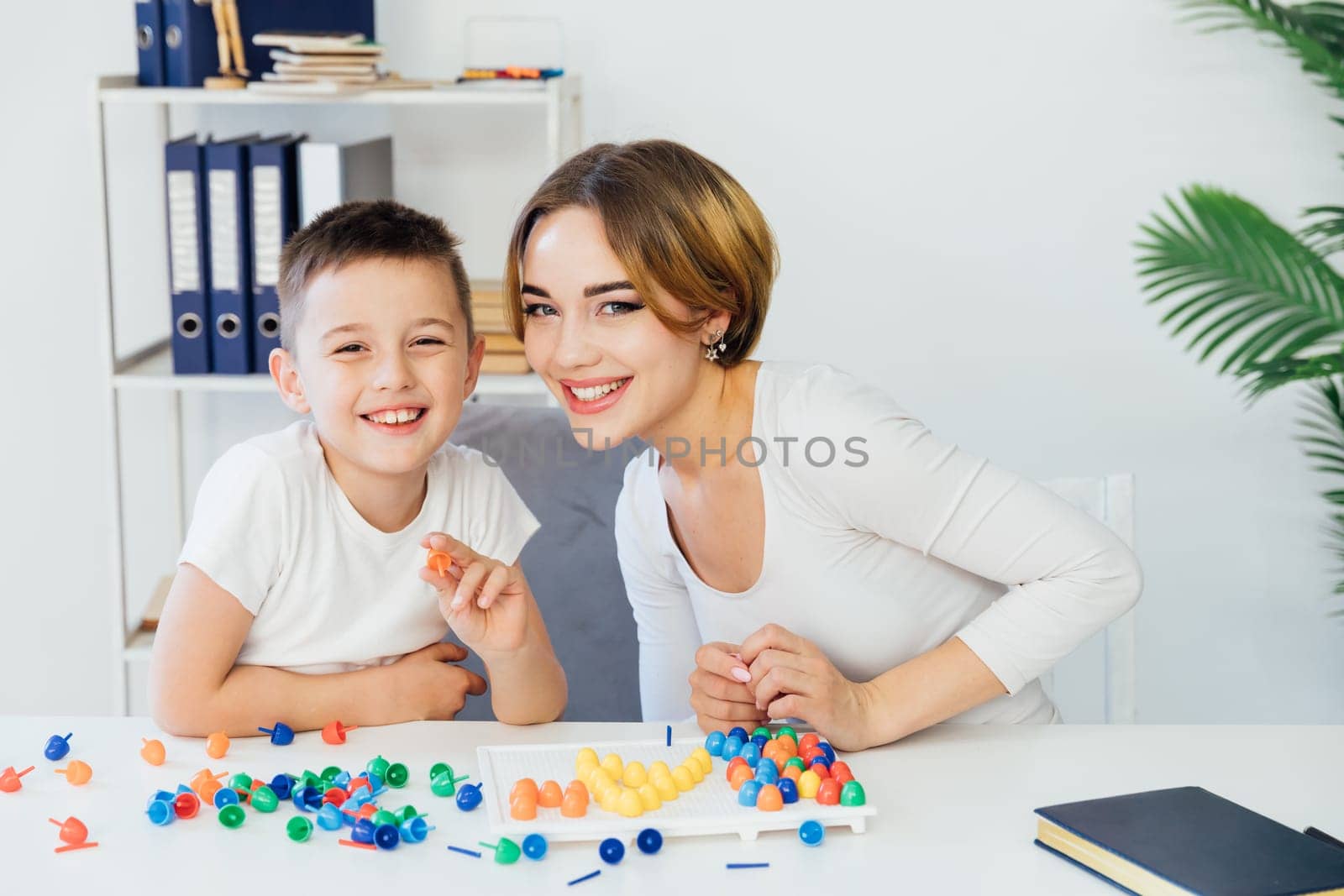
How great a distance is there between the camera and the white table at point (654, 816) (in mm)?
1022

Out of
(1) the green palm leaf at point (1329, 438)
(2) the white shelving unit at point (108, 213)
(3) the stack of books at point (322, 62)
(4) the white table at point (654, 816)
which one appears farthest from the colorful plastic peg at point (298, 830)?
(1) the green palm leaf at point (1329, 438)

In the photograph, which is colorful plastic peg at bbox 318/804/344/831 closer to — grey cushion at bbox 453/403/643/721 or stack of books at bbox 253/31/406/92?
grey cushion at bbox 453/403/643/721

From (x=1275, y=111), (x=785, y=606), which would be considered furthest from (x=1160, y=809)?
(x=1275, y=111)

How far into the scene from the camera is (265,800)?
113cm

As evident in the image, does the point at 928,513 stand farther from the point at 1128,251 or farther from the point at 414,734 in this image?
the point at 1128,251

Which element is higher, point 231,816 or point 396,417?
point 396,417

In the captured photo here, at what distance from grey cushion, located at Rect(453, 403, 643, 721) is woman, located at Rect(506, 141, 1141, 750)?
1.09ft

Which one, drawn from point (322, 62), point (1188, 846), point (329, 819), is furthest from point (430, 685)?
point (322, 62)

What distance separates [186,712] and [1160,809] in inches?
35.8

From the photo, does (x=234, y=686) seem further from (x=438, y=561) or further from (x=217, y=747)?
(x=438, y=561)

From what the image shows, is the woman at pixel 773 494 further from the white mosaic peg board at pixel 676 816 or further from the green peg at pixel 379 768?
the green peg at pixel 379 768

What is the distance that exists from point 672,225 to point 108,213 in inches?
55.2

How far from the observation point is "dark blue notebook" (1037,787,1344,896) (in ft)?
3.16

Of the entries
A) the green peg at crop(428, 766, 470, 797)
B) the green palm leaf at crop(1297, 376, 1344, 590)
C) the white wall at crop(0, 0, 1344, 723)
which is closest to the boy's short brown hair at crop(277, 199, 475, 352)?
the green peg at crop(428, 766, 470, 797)
